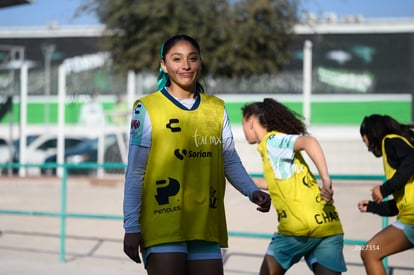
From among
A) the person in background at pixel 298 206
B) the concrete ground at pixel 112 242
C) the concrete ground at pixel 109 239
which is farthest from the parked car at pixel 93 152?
the person in background at pixel 298 206

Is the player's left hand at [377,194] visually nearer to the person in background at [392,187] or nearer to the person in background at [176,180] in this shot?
the person in background at [392,187]

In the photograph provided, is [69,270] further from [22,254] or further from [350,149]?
[350,149]

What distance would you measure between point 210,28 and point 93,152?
6.30 metres

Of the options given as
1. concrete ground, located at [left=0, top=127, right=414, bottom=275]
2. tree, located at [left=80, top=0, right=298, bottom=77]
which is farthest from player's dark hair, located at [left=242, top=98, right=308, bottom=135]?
tree, located at [left=80, top=0, right=298, bottom=77]

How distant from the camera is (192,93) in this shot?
347cm

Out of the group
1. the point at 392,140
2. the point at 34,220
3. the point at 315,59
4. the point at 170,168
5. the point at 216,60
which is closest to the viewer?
the point at 170,168

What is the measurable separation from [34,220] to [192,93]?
8.83 meters

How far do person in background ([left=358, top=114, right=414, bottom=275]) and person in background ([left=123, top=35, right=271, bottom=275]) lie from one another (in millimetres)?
1469

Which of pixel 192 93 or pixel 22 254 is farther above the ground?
pixel 192 93

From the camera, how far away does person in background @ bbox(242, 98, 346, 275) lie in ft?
14.9

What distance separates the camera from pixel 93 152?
21906 mm

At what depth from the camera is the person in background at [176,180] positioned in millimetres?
3279

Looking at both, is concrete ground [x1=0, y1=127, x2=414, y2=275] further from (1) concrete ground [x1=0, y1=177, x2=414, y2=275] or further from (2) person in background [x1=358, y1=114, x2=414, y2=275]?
(2) person in background [x1=358, y1=114, x2=414, y2=275]

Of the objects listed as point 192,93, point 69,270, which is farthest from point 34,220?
point 192,93
